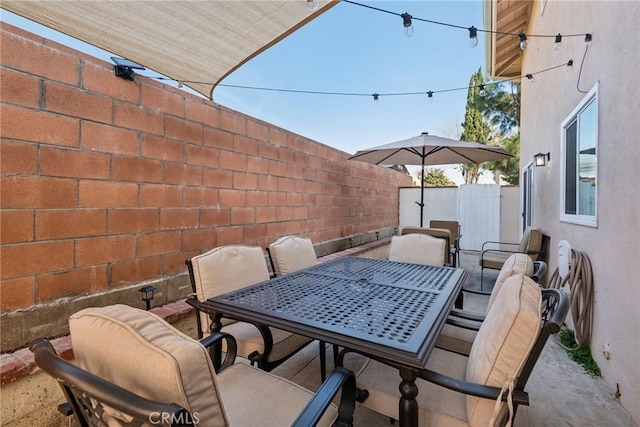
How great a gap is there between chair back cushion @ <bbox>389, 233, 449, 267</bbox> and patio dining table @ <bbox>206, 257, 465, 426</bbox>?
0.68 meters

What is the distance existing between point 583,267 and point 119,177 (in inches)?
151

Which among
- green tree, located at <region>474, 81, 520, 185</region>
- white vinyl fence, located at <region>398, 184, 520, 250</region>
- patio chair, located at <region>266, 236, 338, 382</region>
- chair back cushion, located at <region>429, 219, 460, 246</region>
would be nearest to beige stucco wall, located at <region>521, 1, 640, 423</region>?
patio chair, located at <region>266, 236, 338, 382</region>

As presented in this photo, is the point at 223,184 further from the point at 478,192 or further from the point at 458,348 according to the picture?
the point at 478,192

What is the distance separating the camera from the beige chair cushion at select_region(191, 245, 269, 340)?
2004mm

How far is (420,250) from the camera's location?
11.0ft

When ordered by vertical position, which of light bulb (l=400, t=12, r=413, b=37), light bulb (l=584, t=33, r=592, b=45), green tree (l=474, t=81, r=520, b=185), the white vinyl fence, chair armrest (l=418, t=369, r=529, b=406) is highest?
green tree (l=474, t=81, r=520, b=185)

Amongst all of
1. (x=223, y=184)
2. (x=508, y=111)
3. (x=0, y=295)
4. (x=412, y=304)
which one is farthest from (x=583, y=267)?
(x=508, y=111)

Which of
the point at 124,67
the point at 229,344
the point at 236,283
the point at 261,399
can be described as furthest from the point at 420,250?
the point at 124,67

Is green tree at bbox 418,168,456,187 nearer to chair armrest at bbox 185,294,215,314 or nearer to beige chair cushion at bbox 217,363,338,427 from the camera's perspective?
chair armrest at bbox 185,294,215,314

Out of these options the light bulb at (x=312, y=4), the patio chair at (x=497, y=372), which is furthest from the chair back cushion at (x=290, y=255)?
the light bulb at (x=312, y=4)

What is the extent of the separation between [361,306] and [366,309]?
5cm

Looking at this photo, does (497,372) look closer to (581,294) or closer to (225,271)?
(225,271)

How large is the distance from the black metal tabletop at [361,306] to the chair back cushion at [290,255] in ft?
0.67

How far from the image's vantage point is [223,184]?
9.91ft
